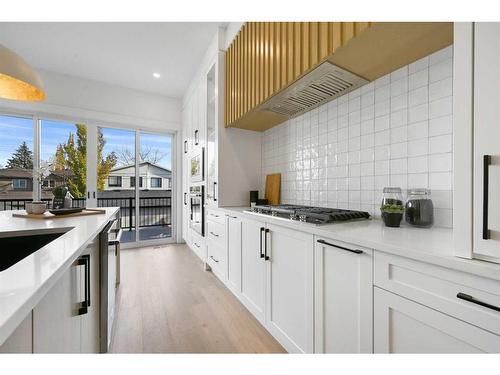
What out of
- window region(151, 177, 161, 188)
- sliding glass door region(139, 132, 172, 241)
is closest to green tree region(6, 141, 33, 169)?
sliding glass door region(139, 132, 172, 241)

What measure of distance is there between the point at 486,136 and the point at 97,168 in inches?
180

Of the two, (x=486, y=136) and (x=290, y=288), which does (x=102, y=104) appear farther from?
(x=486, y=136)

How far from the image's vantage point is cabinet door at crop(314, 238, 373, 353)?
900 millimetres

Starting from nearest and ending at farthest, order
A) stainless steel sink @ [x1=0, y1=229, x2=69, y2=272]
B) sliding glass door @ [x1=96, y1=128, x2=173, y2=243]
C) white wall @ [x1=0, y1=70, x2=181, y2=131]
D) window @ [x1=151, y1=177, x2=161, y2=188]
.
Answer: stainless steel sink @ [x1=0, y1=229, x2=69, y2=272], white wall @ [x1=0, y1=70, x2=181, y2=131], sliding glass door @ [x1=96, y1=128, x2=173, y2=243], window @ [x1=151, y1=177, x2=161, y2=188]

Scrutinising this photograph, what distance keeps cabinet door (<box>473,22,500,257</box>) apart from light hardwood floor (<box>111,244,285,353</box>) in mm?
1301

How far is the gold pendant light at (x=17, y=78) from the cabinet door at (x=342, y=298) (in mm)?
1790

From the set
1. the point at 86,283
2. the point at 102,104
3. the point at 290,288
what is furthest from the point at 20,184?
the point at 290,288

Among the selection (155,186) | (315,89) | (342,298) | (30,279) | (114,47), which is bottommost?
(342,298)

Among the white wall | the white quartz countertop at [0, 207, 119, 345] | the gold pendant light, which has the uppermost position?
the white wall

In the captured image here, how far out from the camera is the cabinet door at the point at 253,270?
1.63m

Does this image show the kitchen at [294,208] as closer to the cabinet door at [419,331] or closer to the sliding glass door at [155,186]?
the cabinet door at [419,331]

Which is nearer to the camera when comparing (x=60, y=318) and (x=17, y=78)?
(x=60, y=318)

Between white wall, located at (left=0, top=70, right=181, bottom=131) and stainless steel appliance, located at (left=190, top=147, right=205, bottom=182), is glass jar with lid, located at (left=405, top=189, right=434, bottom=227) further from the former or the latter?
white wall, located at (left=0, top=70, right=181, bottom=131)

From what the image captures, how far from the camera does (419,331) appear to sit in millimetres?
749
